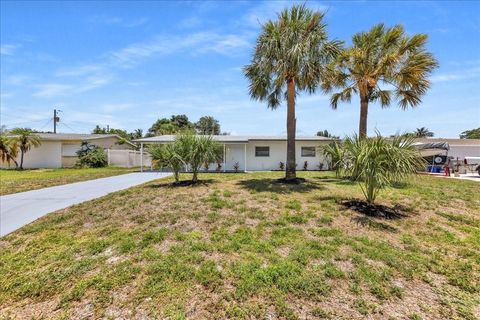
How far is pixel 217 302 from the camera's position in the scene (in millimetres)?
3285

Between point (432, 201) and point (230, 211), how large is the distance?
6.13m

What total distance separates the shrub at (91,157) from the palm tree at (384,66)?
60.3 ft

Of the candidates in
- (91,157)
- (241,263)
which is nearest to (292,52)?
(241,263)

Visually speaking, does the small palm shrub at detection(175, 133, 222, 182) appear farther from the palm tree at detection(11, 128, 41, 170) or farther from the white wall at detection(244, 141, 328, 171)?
the palm tree at detection(11, 128, 41, 170)

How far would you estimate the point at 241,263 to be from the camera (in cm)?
413

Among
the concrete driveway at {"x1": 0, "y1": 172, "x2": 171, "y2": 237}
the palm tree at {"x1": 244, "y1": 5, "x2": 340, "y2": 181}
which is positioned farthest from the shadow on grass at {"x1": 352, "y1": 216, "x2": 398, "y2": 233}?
the concrete driveway at {"x1": 0, "y1": 172, "x2": 171, "y2": 237}

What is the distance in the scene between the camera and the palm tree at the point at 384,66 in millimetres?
12367

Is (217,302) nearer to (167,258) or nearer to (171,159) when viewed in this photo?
(167,258)

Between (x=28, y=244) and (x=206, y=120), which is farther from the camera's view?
(x=206, y=120)

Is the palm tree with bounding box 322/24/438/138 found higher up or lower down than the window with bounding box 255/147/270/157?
higher up

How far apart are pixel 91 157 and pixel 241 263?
2236 cm

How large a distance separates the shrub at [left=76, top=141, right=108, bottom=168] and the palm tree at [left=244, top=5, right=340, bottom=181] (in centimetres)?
1691

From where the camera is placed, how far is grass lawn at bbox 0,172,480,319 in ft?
A: 10.7

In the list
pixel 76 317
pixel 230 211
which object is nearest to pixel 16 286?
pixel 76 317
